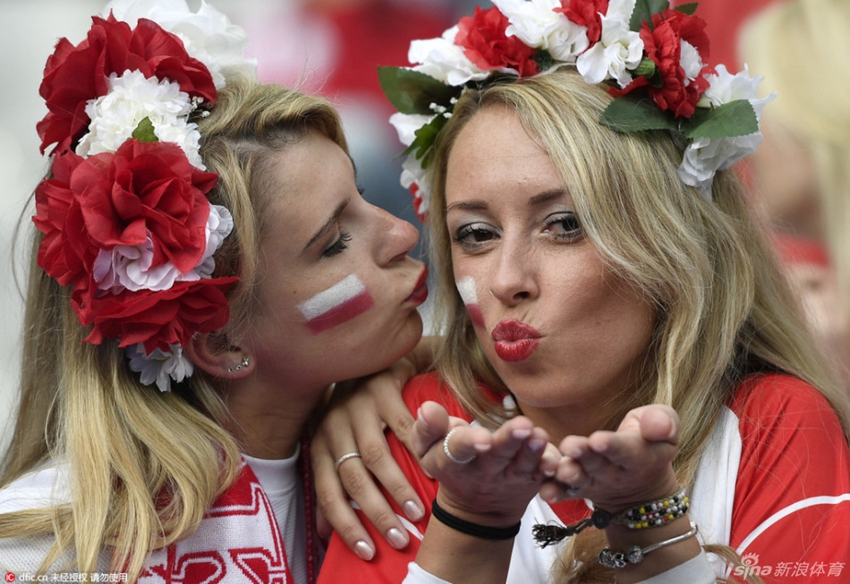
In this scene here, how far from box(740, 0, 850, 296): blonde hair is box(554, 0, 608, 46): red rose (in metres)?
1.73

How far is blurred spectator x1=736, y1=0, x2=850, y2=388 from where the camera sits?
3566 mm

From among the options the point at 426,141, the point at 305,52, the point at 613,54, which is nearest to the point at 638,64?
the point at 613,54

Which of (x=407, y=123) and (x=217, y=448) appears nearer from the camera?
(x=217, y=448)

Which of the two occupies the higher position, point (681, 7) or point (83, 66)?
point (681, 7)

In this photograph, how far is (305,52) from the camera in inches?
164

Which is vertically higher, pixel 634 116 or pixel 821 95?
pixel 634 116

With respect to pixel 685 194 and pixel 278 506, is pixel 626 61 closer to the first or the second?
pixel 685 194

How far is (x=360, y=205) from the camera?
8.43ft

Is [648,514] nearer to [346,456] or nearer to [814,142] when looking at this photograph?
[346,456]

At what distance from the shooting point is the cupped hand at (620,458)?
4.89ft

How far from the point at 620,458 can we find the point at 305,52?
124 inches

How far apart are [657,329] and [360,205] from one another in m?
0.91

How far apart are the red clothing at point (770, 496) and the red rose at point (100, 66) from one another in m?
1.24

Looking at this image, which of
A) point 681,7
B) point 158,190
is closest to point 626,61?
point 681,7
